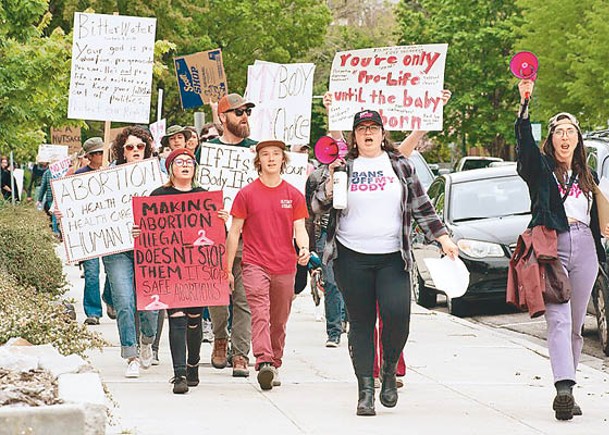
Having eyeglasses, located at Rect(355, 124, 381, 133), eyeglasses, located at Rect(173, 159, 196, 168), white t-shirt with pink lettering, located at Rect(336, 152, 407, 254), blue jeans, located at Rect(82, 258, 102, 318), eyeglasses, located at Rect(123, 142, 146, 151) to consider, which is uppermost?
eyeglasses, located at Rect(355, 124, 381, 133)

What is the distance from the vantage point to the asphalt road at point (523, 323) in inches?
490

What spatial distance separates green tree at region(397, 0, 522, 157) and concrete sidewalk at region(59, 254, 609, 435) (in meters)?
39.6

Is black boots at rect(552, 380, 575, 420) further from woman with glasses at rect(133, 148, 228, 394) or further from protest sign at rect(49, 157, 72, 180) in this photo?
protest sign at rect(49, 157, 72, 180)

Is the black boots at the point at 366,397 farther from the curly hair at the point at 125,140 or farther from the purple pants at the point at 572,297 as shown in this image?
the curly hair at the point at 125,140

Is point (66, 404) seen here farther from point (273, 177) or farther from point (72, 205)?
point (72, 205)

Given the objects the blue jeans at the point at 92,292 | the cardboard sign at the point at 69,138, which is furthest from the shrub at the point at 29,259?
the cardboard sign at the point at 69,138

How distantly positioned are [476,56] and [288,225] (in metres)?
43.7

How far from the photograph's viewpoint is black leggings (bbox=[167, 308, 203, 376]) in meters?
9.44

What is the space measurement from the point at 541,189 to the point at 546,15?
3365 cm

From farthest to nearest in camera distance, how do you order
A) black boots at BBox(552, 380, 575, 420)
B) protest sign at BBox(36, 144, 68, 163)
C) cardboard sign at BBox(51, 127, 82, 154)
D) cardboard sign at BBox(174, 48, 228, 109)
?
cardboard sign at BBox(51, 127, 82, 154) < protest sign at BBox(36, 144, 68, 163) < cardboard sign at BBox(174, 48, 228, 109) < black boots at BBox(552, 380, 575, 420)

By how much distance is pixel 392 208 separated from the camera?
Result: 8.57 meters

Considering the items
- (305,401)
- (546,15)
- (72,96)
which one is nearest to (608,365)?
(305,401)

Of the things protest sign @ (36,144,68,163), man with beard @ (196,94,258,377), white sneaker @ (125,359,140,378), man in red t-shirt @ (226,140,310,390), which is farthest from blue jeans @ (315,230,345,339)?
protest sign @ (36,144,68,163)

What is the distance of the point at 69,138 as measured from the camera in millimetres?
32094
